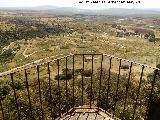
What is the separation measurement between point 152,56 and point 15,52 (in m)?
28.2

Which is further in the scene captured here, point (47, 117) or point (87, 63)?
point (87, 63)

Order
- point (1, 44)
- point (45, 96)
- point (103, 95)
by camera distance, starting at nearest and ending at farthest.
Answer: point (103, 95) < point (45, 96) < point (1, 44)

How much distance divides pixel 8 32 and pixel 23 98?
70.9m

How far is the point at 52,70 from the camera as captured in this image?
3534 centimetres

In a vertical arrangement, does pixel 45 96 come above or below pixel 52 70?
above

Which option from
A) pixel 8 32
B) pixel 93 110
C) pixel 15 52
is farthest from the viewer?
pixel 8 32

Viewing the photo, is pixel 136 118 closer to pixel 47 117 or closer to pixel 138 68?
pixel 47 117

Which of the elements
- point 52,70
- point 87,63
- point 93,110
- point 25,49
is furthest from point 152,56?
point 93,110

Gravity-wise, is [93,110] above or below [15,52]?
above

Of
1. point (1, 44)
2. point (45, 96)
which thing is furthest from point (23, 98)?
point (1, 44)

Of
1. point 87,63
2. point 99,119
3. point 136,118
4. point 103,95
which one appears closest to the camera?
point 99,119

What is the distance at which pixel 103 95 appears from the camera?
455 inches

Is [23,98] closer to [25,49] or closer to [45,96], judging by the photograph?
[45,96]

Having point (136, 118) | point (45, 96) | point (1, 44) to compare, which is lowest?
point (1, 44)
